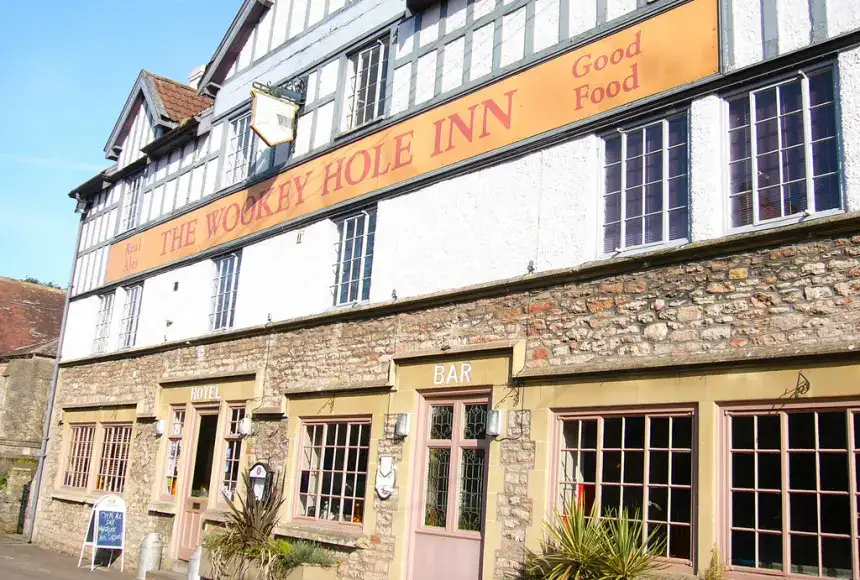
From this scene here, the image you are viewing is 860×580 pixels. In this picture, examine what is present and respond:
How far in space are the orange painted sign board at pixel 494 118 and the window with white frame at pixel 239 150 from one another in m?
0.46

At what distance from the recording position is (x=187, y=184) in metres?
17.1

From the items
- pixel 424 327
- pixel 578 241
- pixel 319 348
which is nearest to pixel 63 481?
pixel 319 348

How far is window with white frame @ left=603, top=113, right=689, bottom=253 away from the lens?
28.6ft

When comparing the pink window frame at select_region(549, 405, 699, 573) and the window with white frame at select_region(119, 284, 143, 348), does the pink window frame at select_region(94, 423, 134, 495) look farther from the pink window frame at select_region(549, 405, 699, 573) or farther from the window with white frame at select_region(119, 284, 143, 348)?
the pink window frame at select_region(549, 405, 699, 573)

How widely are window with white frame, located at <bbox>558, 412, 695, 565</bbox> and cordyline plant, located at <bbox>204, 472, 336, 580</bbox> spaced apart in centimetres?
373

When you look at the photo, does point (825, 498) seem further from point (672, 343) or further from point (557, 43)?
point (557, 43)

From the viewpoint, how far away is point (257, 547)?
11.3 m

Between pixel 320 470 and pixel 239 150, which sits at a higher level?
pixel 239 150

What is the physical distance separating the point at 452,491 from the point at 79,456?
37.3ft

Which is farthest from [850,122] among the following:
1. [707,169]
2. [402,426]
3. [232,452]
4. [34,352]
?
[34,352]

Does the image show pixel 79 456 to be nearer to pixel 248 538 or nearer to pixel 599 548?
pixel 248 538

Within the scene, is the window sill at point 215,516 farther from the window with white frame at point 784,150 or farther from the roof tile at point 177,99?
the roof tile at point 177,99

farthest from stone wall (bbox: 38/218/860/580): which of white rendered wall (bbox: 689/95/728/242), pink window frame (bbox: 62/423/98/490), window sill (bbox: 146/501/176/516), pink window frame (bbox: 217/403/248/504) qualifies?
pink window frame (bbox: 62/423/98/490)

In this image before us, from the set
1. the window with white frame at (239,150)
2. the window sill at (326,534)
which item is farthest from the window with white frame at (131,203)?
the window sill at (326,534)
